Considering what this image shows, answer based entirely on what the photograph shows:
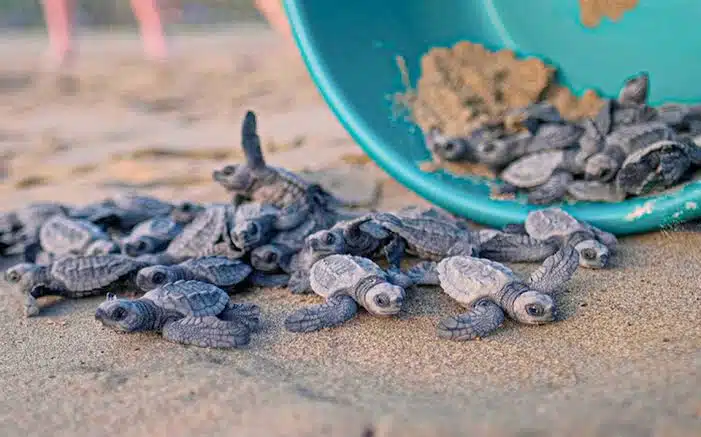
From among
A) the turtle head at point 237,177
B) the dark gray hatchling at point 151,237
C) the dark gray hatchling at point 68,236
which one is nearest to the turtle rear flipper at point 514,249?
the turtle head at point 237,177

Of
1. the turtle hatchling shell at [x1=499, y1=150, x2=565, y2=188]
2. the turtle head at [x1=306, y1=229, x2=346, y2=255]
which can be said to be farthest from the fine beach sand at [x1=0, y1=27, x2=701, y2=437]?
the turtle hatchling shell at [x1=499, y1=150, x2=565, y2=188]

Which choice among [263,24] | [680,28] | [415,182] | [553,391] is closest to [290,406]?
[553,391]

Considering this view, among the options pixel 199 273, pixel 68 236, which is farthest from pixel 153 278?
pixel 68 236

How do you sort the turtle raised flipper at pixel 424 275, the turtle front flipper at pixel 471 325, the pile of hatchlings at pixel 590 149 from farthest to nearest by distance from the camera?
1. the pile of hatchlings at pixel 590 149
2. the turtle raised flipper at pixel 424 275
3. the turtle front flipper at pixel 471 325

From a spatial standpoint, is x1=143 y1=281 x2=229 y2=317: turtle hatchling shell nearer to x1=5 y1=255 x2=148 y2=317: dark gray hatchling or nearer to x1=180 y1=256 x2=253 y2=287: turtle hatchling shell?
x1=180 y1=256 x2=253 y2=287: turtle hatchling shell

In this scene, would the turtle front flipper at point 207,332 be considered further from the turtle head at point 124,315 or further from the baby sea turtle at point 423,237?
the baby sea turtle at point 423,237

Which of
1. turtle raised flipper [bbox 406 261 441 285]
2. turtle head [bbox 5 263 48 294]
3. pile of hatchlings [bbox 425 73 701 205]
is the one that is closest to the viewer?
turtle raised flipper [bbox 406 261 441 285]
